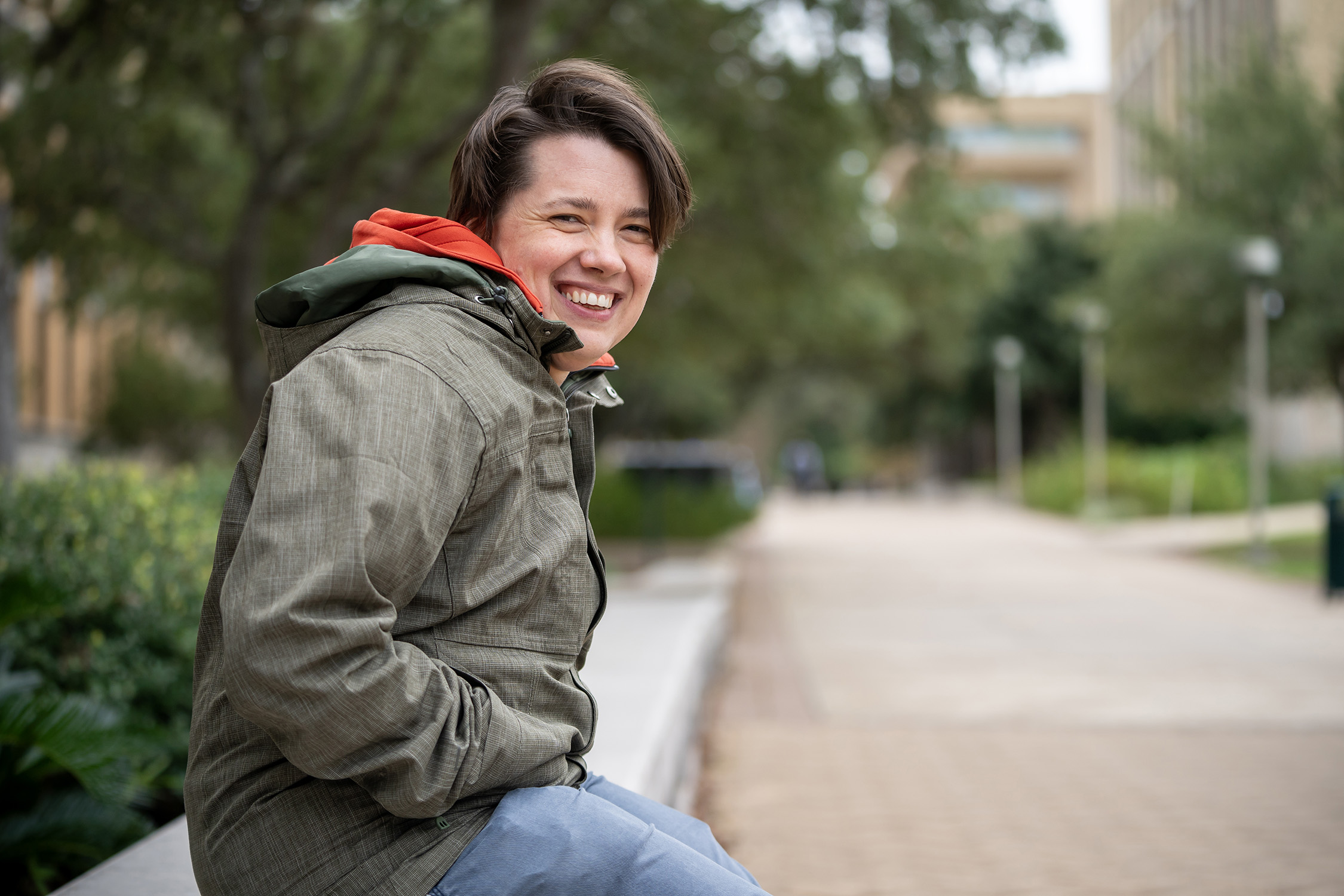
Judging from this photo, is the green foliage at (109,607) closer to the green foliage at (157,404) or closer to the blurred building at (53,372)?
the blurred building at (53,372)

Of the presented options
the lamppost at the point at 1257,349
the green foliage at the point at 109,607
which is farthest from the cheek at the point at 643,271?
the lamppost at the point at 1257,349

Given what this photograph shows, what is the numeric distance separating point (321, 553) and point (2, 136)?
9.52 meters

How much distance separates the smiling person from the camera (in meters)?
1.36

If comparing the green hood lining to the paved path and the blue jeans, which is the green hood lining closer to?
the blue jeans

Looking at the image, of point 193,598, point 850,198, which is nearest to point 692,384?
point 850,198

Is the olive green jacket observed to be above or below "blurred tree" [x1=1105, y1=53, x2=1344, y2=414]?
below

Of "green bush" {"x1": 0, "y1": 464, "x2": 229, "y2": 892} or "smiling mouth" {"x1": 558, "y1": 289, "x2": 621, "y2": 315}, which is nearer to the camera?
"smiling mouth" {"x1": 558, "y1": 289, "x2": 621, "y2": 315}

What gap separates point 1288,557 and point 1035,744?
12281 millimetres

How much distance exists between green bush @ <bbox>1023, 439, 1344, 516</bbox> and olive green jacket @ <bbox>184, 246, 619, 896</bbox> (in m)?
26.2

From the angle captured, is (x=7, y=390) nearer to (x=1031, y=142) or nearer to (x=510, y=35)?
(x=510, y=35)

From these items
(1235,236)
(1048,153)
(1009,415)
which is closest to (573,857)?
(1235,236)

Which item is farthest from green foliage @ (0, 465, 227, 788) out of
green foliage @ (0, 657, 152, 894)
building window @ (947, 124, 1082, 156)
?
building window @ (947, 124, 1082, 156)

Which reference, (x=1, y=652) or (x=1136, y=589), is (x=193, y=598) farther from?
(x=1136, y=589)

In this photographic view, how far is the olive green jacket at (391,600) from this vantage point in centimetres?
135
